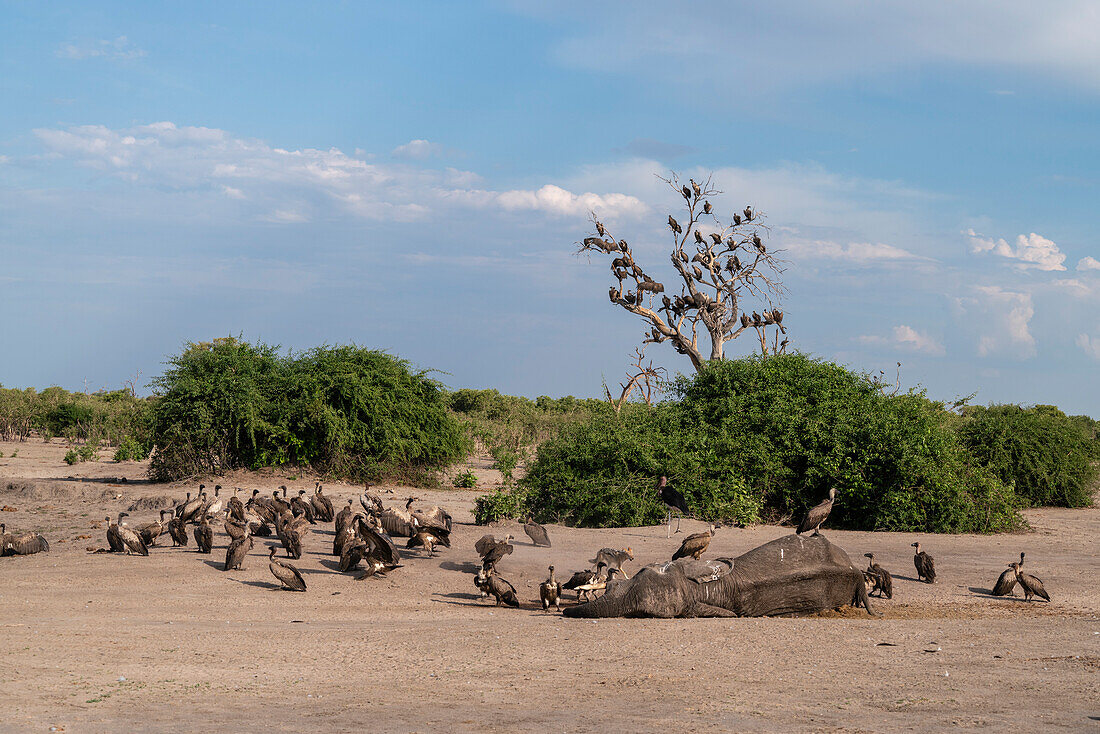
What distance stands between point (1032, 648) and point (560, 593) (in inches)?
223

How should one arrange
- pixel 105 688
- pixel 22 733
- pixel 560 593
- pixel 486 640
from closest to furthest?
pixel 22 733 < pixel 105 688 < pixel 486 640 < pixel 560 593

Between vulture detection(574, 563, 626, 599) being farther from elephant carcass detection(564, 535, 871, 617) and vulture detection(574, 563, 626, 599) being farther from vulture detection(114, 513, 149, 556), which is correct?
vulture detection(114, 513, 149, 556)

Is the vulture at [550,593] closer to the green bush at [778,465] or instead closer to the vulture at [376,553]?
the vulture at [376,553]

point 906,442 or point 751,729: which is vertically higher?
point 906,442

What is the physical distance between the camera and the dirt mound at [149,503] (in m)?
22.2

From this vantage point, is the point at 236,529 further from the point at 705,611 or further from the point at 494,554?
the point at 705,611

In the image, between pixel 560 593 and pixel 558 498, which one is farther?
pixel 558 498

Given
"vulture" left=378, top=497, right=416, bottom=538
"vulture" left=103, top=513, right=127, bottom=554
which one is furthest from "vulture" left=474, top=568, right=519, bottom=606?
"vulture" left=103, top=513, right=127, bottom=554

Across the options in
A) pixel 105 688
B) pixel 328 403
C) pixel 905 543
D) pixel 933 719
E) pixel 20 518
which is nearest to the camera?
pixel 933 719

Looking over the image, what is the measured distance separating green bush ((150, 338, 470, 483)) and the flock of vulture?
874 centimetres

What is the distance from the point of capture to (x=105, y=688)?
286 inches

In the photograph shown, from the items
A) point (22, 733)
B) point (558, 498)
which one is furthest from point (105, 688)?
point (558, 498)

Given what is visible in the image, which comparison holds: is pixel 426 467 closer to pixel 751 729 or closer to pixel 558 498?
pixel 558 498

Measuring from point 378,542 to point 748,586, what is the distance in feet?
17.5
